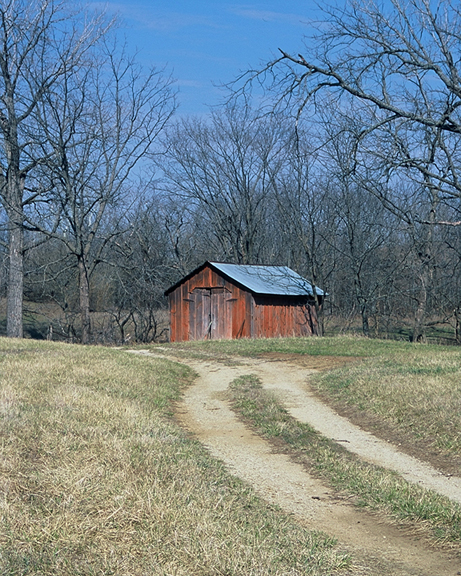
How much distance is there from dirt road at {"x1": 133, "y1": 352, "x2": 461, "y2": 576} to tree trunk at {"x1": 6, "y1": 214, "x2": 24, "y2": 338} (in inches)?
605

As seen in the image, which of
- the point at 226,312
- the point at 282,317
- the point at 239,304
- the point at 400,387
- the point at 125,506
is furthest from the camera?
the point at 282,317

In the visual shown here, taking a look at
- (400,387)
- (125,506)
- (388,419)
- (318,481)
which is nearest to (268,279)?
(400,387)

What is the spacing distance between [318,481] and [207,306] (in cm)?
2294

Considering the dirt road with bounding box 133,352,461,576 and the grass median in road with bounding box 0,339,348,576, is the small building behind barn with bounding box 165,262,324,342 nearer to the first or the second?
the dirt road with bounding box 133,352,461,576

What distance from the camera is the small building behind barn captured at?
92.7 feet

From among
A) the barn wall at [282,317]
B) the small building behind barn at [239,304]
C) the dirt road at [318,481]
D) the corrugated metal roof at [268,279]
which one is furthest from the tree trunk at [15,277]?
the dirt road at [318,481]

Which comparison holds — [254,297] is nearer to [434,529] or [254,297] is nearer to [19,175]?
[19,175]

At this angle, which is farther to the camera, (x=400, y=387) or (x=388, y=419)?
(x=400, y=387)

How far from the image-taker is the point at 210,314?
29406mm

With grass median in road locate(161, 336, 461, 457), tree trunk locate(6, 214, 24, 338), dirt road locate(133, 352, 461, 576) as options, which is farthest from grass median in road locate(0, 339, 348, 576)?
tree trunk locate(6, 214, 24, 338)

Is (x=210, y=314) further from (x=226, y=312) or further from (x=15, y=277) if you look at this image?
(x=15, y=277)

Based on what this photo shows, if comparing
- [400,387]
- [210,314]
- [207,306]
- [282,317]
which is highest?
[207,306]

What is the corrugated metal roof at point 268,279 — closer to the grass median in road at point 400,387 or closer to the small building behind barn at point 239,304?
the small building behind barn at point 239,304

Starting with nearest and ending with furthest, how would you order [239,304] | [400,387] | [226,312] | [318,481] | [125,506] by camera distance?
[125,506]
[318,481]
[400,387]
[239,304]
[226,312]
